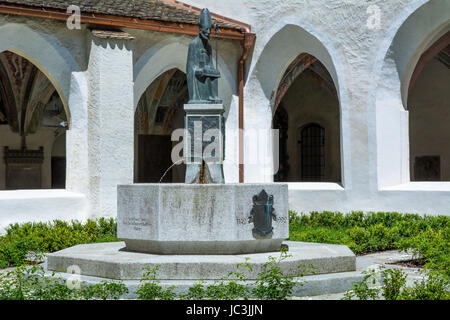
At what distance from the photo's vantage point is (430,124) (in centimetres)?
1761

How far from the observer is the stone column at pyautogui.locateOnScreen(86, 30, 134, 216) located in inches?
495

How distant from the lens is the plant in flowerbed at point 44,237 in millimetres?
8898

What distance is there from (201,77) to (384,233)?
13.8ft

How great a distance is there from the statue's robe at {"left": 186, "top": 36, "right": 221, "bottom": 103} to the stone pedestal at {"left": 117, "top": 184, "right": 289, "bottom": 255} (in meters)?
1.96

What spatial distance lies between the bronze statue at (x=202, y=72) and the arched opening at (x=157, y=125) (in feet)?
32.8

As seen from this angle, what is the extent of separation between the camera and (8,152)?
18172 mm

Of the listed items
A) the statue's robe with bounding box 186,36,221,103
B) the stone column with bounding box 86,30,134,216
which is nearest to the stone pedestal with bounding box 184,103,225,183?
the statue's robe with bounding box 186,36,221,103

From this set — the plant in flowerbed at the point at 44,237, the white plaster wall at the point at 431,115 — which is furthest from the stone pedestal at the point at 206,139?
the white plaster wall at the point at 431,115

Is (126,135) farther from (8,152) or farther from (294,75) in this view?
(8,152)

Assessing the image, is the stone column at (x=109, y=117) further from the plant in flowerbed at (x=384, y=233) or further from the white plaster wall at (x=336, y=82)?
the plant in flowerbed at (x=384, y=233)

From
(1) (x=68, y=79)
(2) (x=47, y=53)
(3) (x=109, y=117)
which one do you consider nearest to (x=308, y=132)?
(3) (x=109, y=117)

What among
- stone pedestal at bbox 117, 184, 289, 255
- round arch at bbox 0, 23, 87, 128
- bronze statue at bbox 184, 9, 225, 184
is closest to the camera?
stone pedestal at bbox 117, 184, 289, 255

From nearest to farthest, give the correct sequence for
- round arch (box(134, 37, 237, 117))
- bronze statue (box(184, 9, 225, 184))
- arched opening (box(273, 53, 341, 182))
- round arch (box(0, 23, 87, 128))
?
bronze statue (box(184, 9, 225, 184)) → round arch (box(0, 23, 87, 128)) → round arch (box(134, 37, 237, 117)) → arched opening (box(273, 53, 341, 182))

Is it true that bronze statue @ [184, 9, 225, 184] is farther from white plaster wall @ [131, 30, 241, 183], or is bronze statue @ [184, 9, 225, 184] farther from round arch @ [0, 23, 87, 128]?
white plaster wall @ [131, 30, 241, 183]
